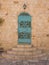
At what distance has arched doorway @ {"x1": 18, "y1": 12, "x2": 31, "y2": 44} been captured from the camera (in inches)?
585

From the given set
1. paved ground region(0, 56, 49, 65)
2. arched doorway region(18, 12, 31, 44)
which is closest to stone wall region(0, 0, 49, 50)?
arched doorway region(18, 12, 31, 44)

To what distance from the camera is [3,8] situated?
583 inches

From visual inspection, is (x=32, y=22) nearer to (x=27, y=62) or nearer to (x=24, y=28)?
(x=24, y=28)

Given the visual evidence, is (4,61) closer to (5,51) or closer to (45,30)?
(5,51)

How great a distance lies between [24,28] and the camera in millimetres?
14906

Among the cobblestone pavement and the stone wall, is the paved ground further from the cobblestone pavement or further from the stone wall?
the stone wall

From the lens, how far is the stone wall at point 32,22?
14.8m

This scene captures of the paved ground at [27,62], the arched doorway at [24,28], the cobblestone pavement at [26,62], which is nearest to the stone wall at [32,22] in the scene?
the arched doorway at [24,28]

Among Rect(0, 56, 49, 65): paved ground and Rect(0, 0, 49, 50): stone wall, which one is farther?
Rect(0, 0, 49, 50): stone wall

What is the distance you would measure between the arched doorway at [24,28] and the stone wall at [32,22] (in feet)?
0.48

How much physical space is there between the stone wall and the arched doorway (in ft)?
0.48

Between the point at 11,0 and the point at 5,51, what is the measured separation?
97.2 inches

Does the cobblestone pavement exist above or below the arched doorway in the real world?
below

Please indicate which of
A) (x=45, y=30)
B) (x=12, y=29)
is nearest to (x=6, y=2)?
(x=12, y=29)
